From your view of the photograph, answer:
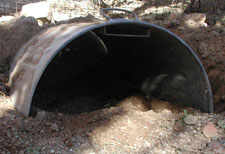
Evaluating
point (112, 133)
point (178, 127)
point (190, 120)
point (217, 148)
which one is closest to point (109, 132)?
point (112, 133)

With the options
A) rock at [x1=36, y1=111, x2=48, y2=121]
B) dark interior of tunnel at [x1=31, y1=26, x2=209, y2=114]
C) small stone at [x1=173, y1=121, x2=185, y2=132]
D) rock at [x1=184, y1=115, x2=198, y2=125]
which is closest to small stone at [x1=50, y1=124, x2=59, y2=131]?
rock at [x1=36, y1=111, x2=48, y2=121]

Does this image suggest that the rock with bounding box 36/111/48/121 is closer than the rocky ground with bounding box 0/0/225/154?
No

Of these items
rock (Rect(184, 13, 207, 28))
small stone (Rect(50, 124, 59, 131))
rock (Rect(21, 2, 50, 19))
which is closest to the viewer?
small stone (Rect(50, 124, 59, 131))

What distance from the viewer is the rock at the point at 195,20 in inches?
191

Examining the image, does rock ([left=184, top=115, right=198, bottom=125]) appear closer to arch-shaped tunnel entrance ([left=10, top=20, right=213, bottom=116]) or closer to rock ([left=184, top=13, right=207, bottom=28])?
arch-shaped tunnel entrance ([left=10, top=20, right=213, bottom=116])

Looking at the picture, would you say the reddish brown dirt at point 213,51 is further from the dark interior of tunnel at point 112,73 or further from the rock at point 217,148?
the rock at point 217,148

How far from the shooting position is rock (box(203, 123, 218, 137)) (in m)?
2.32

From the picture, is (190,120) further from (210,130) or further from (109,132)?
(109,132)

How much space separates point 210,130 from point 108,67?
266cm

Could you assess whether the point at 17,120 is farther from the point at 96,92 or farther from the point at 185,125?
the point at 96,92

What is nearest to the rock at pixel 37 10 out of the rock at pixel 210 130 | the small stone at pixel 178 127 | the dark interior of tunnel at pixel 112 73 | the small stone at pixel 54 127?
the dark interior of tunnel at pixel 112 73

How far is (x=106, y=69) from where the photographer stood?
4711mm

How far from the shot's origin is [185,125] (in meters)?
2.51

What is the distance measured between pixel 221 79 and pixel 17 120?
2859 mm
